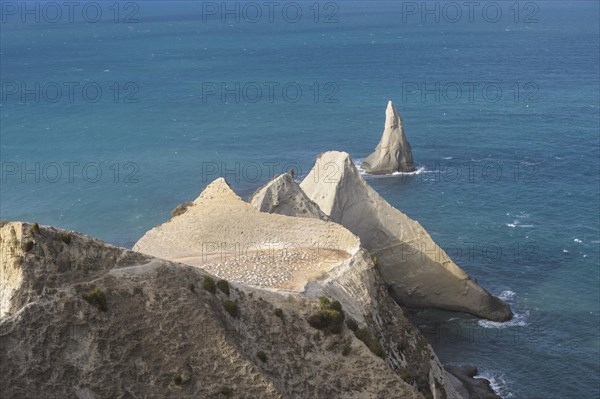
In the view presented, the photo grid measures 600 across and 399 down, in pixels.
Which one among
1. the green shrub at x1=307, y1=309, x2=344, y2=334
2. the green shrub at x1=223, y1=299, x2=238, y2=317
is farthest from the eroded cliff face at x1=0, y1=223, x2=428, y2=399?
the green shrub at x1=307, y1=309, x2=344, y2=334

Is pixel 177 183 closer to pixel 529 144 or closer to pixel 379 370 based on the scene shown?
pixel 529 144

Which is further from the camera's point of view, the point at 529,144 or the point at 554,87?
the point at 554,87

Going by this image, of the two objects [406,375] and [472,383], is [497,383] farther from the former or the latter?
[406,375]

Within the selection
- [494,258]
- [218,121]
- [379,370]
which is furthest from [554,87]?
[379,370]

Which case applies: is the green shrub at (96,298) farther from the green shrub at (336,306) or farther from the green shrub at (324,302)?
the green shrub at (336,306)

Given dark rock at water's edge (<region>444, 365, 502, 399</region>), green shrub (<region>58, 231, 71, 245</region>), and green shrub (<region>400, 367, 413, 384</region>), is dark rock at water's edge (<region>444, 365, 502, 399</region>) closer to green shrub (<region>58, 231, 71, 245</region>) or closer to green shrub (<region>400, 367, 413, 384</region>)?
green shrub (<region>400, 367, 413, 384</region>)

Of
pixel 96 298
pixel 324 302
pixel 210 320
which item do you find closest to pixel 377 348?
pixel 324 302
